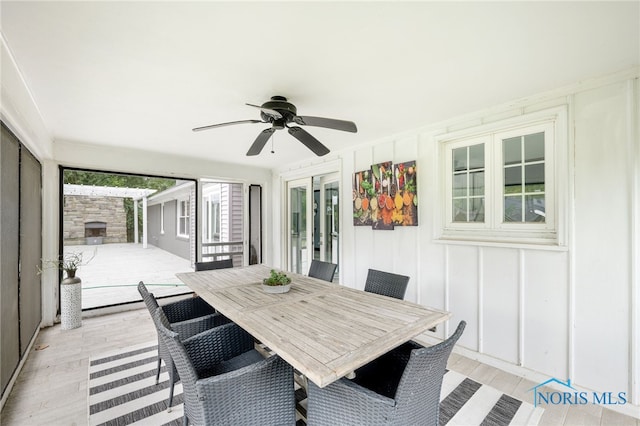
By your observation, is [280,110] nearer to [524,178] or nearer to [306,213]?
[524,178]

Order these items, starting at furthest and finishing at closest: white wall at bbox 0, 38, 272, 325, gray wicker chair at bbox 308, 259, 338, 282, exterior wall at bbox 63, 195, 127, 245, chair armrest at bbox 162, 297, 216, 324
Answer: exterior wall at bbox 63, 195, 127, 245
gray wicker chair at bbox 308, 259, 338, 282
chair armrest at bbox 162, 297, 216, 324
white wall at bbox 0, 38, 272, 325

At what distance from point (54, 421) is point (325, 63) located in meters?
3.09

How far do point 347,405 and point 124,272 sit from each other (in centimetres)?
732

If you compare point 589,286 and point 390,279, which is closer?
point 589,286

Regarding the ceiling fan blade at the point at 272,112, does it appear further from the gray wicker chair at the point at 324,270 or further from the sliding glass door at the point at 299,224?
the sliding glass door at the point at 299,224

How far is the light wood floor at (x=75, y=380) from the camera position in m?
1.94

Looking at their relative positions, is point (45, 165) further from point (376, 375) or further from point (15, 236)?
point (376, 375)

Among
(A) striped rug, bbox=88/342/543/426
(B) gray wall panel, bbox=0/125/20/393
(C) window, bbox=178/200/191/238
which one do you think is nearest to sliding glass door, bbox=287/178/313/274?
(A) striped rug, bbox=88/342/543/426

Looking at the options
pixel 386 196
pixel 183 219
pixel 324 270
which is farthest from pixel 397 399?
pixel 183 219

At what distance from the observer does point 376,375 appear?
1726 millimetres

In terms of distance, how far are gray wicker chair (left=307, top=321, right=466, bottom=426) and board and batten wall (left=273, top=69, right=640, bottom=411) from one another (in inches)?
60.3

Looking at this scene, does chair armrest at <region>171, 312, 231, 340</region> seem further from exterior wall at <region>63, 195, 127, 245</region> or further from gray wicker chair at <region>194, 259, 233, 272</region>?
exterior wall at <region>63, 195, 127, 245</region>

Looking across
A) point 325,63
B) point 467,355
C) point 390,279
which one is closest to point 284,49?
point 325,63

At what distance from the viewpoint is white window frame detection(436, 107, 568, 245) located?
233 centimetres
